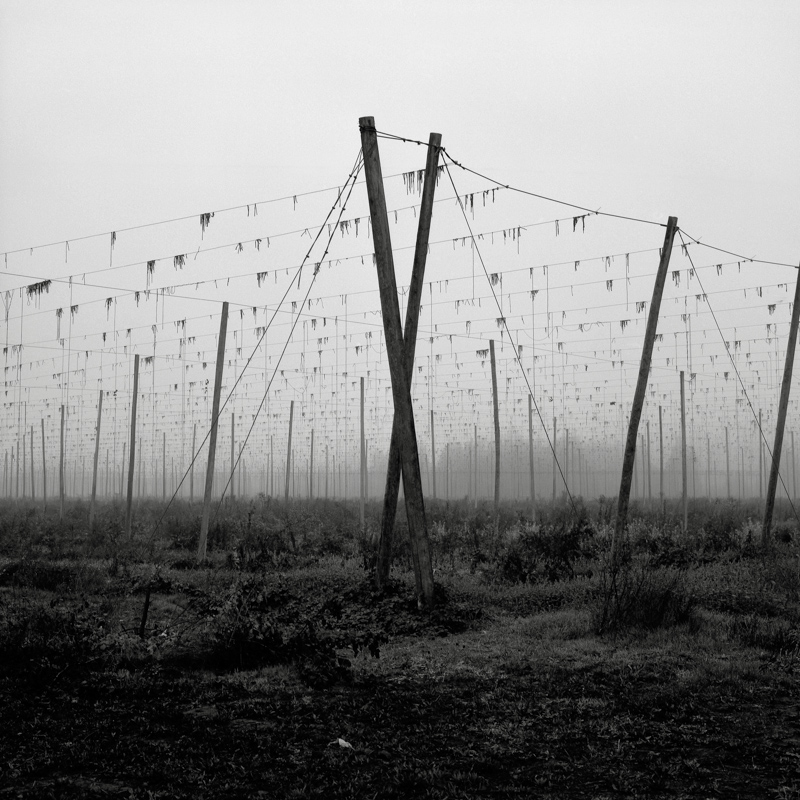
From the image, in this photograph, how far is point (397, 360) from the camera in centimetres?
1033

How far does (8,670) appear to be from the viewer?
7.53m

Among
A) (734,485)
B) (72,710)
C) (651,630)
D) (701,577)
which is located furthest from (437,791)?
(734,485)

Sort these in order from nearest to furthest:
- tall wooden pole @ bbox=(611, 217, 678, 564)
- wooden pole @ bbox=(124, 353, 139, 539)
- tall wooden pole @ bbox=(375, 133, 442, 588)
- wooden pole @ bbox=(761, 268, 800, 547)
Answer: tall wooden pole @ bbox=(375, 133, 442, 588)
tall wooden pole @ bbox=(611, 217, 678, 564)
wooden pole @ bbox=(761, 268, 800, 547)
wooden pole @ bbox=(124, 353, 139, 539)

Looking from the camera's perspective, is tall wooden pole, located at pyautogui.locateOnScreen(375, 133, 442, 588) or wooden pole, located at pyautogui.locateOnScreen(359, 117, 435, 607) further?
tall wooden pole, located at pyautogui.locateOnScreen(375, 133, 442, 588)

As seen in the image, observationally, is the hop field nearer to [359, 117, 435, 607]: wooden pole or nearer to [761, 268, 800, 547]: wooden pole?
[359, 117, 435, 607]: wooden pole

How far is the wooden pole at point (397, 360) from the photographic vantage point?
33.3 ft

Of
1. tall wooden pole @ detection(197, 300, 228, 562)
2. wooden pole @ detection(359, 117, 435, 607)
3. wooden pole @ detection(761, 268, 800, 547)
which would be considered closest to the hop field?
wooden pole @ detection(359, 117, 435, 607)

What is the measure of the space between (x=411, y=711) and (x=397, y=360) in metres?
4.78

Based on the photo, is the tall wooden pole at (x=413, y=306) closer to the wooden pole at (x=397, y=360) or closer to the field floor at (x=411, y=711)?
the wooden pole at (x=397, y=360)

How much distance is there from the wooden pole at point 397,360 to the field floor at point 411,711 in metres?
0.82

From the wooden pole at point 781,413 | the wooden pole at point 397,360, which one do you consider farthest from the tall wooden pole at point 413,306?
the wooden pole at point 781,413

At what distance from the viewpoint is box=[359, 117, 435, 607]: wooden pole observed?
33.3 feet

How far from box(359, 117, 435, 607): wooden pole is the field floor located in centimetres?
82

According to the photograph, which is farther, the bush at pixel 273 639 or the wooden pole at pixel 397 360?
the wooden pole at pixel 397 360
